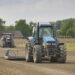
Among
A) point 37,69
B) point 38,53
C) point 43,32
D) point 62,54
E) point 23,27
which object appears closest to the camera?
point 37,69

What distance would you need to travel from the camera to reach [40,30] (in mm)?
23047

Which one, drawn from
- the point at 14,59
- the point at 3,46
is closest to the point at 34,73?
the point at 14,59

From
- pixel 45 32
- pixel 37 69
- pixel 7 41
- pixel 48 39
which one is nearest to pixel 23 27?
pixel 7 41

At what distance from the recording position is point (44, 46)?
22266mm

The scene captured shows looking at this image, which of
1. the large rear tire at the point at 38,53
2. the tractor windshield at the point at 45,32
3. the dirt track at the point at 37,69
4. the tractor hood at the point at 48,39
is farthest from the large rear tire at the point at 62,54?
the dirt track at the point at 37,69

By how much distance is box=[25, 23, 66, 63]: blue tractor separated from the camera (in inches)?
856

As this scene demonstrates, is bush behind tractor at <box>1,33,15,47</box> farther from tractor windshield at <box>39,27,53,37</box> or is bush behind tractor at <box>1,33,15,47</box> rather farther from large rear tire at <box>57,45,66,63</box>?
large rear tire at <box>57,45,66,63</box>

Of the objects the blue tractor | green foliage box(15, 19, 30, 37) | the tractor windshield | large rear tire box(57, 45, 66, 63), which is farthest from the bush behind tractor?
green foliage box(15, 19, 30, 37)

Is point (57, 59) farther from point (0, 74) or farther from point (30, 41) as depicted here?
point (0, 74)

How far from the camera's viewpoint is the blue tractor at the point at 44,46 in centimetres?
2173

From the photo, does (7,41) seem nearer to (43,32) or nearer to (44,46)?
(43,32)

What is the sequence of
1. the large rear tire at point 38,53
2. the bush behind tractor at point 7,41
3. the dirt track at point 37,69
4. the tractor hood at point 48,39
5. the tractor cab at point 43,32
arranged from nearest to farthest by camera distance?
1. the dirt track at point 37,69
2. the large rear tire at point 38,53
3. the tractor hood at point 48,39
4. the tractor cab at point 43,32
5. the bush behind tractor at point 7,41

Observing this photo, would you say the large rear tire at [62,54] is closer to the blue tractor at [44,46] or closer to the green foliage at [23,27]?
the blue tractor at [44,46]

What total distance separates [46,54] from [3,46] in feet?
98.7
